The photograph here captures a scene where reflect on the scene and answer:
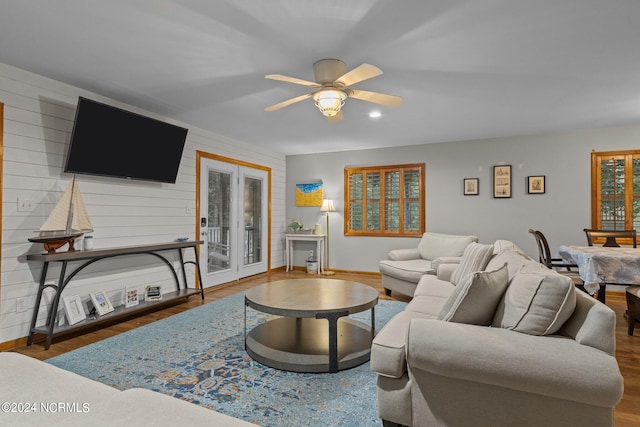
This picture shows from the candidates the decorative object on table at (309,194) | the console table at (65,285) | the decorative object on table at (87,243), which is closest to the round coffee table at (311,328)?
the console table at (65,285)

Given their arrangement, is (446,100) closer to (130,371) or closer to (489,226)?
(489,226)

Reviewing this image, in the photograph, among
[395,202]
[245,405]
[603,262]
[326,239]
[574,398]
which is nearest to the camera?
[574,398]

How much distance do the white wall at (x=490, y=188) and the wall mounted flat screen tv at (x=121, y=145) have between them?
3.26 meters

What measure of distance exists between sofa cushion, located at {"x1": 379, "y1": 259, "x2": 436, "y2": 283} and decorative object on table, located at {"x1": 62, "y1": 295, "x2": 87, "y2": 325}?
354cm

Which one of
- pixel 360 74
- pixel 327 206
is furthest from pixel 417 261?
pixel 360 74

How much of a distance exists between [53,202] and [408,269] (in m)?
3.97

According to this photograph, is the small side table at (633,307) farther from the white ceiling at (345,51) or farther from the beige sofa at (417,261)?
the white ceiling at (345,51)

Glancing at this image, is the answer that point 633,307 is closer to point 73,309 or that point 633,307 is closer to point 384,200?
point 384,200

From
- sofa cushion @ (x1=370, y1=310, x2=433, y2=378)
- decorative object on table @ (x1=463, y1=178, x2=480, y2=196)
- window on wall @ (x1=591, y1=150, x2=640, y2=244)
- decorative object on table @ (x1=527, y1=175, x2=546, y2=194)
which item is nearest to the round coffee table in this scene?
sofa cushion @ (x1=370, y1=310, x2=433, y2=378)

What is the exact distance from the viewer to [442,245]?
16.6 ft

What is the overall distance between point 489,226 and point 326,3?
4.69 meters

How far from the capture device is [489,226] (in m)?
5.52

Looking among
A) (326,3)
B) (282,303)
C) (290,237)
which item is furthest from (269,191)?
(326,3)

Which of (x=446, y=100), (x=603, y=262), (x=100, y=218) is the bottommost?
(x=603, y=262)
